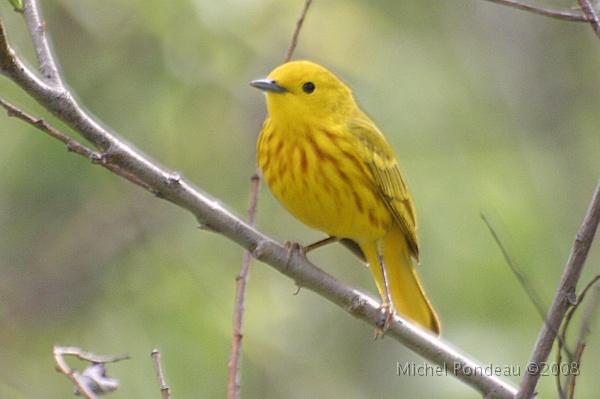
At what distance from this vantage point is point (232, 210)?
4.85 m

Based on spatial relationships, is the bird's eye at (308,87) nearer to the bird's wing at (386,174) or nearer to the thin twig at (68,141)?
the bird's wing at (386,174)

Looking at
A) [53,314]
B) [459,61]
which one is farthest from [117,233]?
[459,61]

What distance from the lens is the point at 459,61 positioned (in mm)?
7406

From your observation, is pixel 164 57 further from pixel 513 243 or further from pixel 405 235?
pixel 513 243

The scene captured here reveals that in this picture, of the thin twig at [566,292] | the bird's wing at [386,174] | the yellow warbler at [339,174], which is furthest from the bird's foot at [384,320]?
the bird's wing at [386,174]

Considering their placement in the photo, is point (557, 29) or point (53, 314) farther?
point (557, 29)

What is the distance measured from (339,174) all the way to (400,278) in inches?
35.3

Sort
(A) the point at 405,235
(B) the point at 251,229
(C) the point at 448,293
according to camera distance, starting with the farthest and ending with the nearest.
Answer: (C) the point at 448,293, (A) the point at 405,235, (B) the point at 251,229

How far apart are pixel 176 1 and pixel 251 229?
2.86m

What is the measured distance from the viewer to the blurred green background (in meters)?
5.20

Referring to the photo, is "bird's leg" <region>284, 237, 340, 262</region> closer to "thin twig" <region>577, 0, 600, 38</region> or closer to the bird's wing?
the bird's wing

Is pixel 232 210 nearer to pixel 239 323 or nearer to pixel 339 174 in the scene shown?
pixel 339 174

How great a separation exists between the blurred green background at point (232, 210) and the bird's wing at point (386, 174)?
928 millimetres

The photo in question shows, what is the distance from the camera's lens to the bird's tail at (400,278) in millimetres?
4535
